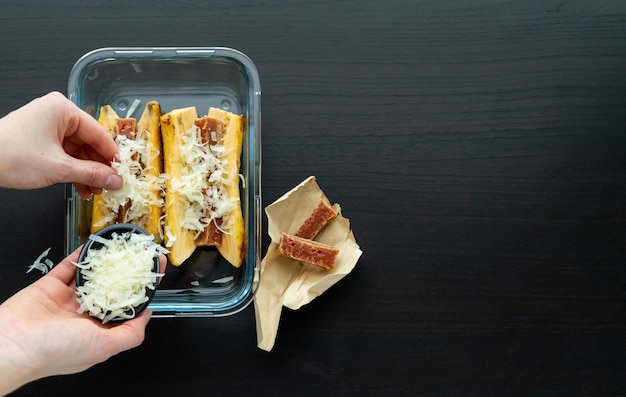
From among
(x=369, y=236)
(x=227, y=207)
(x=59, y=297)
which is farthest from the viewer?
(x=369, y=236)

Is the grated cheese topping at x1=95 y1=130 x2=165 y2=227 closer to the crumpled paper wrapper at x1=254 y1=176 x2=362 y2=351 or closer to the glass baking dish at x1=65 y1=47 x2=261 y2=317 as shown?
the glass baking dish at x1=65 y1=47 x2=261 y2=317

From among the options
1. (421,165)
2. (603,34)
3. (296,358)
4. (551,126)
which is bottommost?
(296,358)

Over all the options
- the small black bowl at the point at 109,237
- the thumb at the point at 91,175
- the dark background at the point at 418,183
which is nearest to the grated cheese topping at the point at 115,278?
the small black bowl at the point at 109,237

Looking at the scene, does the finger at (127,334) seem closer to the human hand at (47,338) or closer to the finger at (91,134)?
the human hand at (47,338)

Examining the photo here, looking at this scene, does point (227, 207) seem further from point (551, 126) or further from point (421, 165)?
point (551, 126)

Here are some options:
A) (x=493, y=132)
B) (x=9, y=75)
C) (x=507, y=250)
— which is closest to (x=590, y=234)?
(x=507, y=250)

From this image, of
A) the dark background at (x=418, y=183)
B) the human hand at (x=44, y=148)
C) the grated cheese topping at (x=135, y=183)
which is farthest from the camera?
the dark background at (x=418, y=183)

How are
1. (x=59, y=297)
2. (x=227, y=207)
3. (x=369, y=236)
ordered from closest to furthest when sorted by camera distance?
(x=59, y=297) → (x=227, y=207) → (x=369, y=236)
